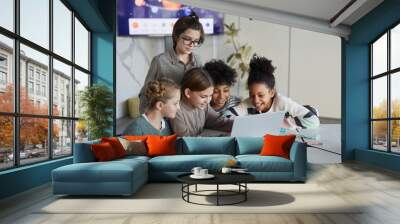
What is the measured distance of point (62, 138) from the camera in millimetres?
7352

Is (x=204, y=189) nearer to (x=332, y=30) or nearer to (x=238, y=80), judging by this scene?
(x=238, y=80)

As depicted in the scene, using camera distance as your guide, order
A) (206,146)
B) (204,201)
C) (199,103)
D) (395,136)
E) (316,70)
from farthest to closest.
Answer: (316,70) → (199,103) → (395,136) → (206,146) → (204,201)

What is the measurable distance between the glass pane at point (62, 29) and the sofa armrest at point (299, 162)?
434 centimetres

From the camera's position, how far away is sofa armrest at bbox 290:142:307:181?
6.36 metres

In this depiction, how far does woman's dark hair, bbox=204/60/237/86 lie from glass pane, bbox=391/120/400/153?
3.44 m

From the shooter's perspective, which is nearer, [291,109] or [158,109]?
[158,109]

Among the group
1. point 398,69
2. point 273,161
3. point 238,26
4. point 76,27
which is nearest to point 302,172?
point 273,161

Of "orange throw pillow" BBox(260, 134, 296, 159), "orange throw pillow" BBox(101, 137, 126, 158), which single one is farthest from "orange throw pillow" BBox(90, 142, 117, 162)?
"orange throw pillow" BBox(260, 134, 296, 159)

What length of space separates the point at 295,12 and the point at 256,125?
2.60 m

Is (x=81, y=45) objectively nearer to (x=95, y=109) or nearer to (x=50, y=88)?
(x=95, y=109)

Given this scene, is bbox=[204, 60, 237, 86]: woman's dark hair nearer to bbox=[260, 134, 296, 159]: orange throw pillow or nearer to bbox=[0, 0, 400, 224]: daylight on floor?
bbox=[0, 0, 400, 224]: daylight on floor

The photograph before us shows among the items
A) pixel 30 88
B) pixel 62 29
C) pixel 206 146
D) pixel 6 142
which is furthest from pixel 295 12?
pixel 6 142

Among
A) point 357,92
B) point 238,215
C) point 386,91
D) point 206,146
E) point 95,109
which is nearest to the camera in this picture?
point 238,215

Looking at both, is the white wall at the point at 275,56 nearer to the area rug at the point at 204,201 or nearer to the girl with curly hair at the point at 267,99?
the girl with curly hair at the point at 267,99
